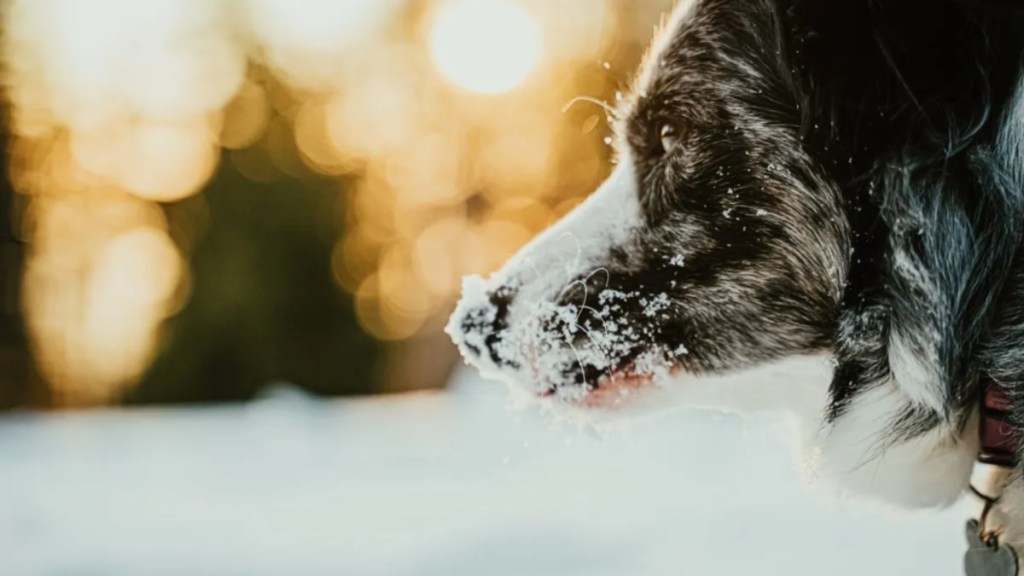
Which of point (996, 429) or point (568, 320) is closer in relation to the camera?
point (996, 429)

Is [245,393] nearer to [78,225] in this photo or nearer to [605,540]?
[78,225]

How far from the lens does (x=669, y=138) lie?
1.76 metres

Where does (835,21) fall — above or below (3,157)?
below

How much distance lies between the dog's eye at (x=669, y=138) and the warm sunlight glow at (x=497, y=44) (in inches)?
83.5

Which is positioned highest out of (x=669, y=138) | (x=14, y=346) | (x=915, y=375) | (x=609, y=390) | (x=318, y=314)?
(x=318, y=314)

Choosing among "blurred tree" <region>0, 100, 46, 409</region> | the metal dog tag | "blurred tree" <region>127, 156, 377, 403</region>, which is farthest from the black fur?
"blurred tree" <region>127, 156, 377, 403</region>

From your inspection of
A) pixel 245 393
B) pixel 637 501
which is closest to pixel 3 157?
pixel 245 393

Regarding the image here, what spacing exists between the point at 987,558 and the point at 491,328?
825 mm

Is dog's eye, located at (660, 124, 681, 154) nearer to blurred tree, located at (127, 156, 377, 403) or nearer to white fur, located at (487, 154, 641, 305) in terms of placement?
white fur, located at (487, 154, 641, 305)

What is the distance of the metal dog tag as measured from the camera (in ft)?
4.44

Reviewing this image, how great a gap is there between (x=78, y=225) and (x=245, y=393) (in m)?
2.65

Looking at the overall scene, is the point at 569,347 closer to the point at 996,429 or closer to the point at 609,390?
the point at 609,390

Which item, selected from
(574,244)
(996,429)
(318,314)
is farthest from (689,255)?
(318,314)

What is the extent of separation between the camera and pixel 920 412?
1.47 m
